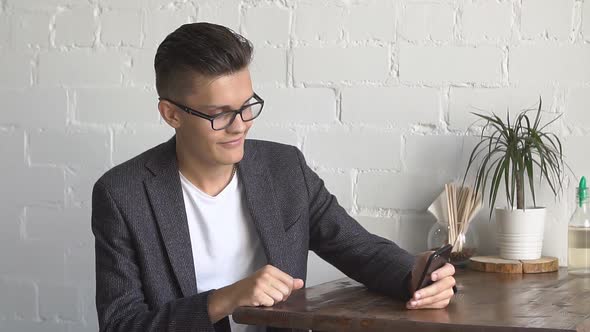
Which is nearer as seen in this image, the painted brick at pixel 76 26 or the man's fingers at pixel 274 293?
the man's fingers at pixel 274 293

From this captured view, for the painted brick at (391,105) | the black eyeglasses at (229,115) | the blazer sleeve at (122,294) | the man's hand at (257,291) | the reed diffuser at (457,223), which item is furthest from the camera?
the painted brick at (391,105)

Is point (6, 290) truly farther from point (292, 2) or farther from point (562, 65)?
point (562, 65)

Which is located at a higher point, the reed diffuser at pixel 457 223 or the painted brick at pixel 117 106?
the painted brick at pixel 117 106

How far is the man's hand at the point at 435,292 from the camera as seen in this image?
1.85 meters

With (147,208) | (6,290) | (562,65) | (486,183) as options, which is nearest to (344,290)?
(147,208)

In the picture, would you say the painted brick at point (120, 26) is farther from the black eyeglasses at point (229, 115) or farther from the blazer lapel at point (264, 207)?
the black eyeglasses at point (229, 115)

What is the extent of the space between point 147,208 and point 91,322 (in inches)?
40.9

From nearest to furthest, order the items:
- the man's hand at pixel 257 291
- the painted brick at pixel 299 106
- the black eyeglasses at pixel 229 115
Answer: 1. the man's hand at pixel 257 291
2. the black eyeglasses at pixel 229 115
3. the painted brick at pixel 299 106

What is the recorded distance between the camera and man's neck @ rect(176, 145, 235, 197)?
2.24 m

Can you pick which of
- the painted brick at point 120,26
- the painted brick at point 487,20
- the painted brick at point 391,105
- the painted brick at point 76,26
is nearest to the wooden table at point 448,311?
the painted brick at point 391,105

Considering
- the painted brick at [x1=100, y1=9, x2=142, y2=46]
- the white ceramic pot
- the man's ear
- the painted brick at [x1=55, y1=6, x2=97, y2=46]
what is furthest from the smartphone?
the painted brick at [x1=55, y1=6, x2=97, y2=46]

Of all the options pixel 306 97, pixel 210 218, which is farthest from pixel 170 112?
pixel 306 97

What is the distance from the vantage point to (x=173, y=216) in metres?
2.17

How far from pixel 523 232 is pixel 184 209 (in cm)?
84
